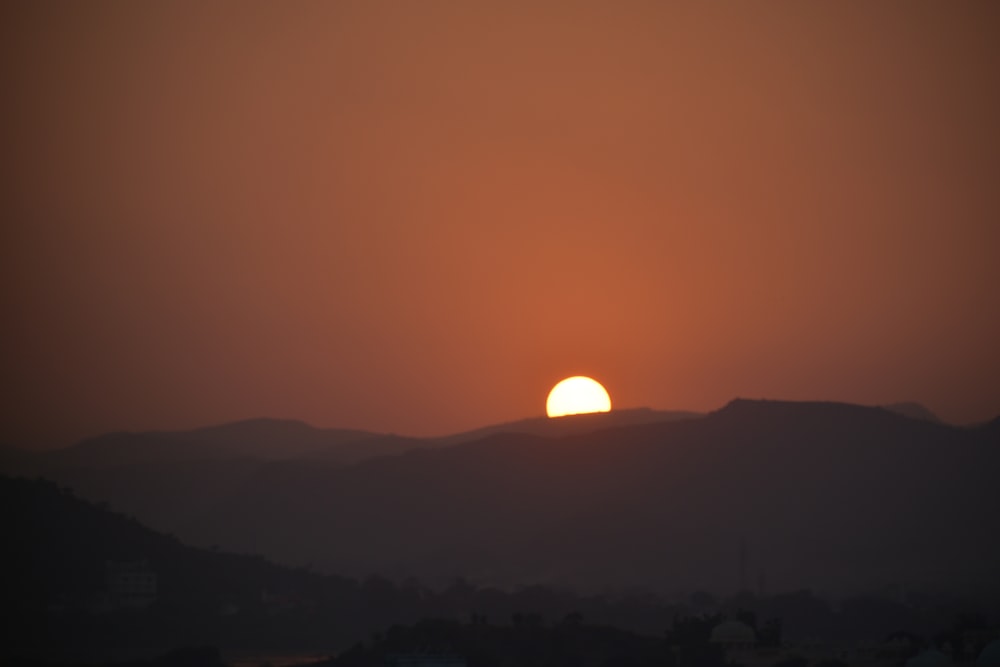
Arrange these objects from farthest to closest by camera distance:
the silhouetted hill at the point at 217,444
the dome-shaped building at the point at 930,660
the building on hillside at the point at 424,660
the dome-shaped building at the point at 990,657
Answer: the silhouetted hill at the point at 217,444 → the dome-shaped building at the point at 930,660 → the dome-shaped building at the point at 990,657 → the building on hillside at the point at 424,660

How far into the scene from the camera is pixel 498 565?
354 feet

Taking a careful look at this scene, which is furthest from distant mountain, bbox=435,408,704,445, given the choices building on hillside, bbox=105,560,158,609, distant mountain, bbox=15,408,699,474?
building on hillside, bbox=105,560,158,609

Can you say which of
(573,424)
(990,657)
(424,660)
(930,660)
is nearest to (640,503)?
(573,424)

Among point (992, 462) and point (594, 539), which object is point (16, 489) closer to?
point (594, 539)

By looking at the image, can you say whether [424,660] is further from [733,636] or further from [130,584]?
[130,584]

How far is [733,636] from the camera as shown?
187ft

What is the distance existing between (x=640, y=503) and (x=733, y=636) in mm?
58811

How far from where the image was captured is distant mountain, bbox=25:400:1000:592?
343ft

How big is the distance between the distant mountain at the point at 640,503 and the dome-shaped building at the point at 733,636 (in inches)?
1641

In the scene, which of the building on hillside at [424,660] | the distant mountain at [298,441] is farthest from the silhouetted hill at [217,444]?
the building on hillside at [424,660]

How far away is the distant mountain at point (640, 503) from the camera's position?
104438 mm

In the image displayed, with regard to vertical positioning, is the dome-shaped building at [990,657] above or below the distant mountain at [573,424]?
below

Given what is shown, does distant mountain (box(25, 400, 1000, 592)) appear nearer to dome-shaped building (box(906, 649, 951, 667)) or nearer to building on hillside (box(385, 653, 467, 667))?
dome-shaped building (box(906, 649, 951, 667))

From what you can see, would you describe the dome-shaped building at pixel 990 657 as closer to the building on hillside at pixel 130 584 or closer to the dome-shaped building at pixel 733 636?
the dome-shaped building at pixel 733 636
